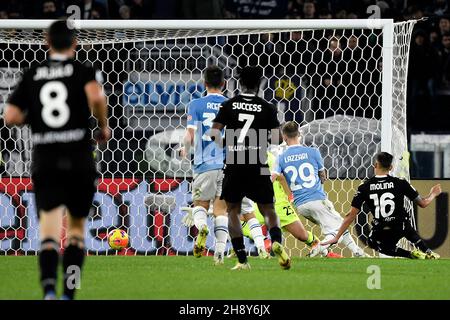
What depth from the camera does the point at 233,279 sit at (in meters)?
8.74

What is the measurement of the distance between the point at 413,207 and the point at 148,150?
2.94 m

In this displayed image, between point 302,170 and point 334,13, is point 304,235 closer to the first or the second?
point 302,170

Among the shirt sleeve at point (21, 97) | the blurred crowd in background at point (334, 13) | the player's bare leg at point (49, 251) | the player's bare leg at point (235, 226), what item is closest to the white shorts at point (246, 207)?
the player's bare leg at point (235, 226)

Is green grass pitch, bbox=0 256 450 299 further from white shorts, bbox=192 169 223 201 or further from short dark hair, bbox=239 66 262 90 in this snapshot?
short dark hair, bbox=239 66 262 90

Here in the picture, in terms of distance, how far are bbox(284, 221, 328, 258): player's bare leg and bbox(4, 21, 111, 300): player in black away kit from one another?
5.02 m

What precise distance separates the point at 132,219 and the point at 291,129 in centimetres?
200

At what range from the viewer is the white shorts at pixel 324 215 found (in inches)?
464

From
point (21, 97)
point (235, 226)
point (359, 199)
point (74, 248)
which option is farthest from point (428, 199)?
point (21, 97)

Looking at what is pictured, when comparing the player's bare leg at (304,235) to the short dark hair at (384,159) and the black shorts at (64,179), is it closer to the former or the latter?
the short dark hair at (384,159)

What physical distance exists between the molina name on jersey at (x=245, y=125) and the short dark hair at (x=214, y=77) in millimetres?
985

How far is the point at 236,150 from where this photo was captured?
9.34 m

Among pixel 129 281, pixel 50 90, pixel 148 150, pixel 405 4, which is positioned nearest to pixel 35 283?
pixel 129 281

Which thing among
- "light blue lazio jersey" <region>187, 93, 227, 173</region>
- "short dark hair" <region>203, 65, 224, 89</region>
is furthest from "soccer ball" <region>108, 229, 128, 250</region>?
"short dark hair" <region>203, 65, 224, 89</region>

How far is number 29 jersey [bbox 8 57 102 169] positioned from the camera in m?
6.81
